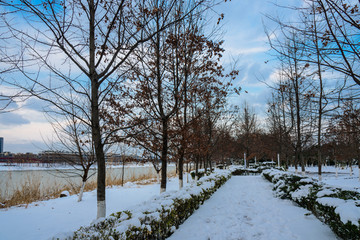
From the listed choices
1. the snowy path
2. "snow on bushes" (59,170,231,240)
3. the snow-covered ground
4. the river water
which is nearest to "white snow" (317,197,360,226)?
the snowy path

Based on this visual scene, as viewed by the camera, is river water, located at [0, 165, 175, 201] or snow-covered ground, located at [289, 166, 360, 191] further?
snow-covered ground, located at [289, 166, 360, 191]

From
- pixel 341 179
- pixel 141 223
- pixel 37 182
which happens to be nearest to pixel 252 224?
pixel 141 223

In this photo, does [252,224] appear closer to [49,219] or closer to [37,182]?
[49,219]

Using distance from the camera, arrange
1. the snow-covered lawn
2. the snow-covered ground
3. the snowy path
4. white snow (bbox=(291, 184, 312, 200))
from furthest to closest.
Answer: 1. the snow-covered ground
2. white snow (bbox=(291, 184, 312, 200))
3. the snow-covered lawn
4. the snowy path

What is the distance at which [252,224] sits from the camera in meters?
5.23

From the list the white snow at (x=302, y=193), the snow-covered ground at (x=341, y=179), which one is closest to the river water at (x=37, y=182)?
the white snow at (x=302, y=193)

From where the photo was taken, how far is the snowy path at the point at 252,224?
445cm

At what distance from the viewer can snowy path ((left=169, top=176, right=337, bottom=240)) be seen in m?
4.45

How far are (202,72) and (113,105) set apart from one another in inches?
148

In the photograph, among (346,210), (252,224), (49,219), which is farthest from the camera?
(49,219)

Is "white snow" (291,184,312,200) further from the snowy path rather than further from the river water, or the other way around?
the river water

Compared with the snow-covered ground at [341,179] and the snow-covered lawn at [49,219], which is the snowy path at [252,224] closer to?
the snow-covered ground at [341,179]

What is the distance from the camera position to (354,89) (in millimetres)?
4961

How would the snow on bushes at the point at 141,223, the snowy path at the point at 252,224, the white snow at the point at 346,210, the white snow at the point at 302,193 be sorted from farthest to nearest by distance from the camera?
the white snow at the point at 302,193 < the snowy path at the point at 252,224 < the white snow at the point at 346,210 < the snow on bushes at the point at 141,223
